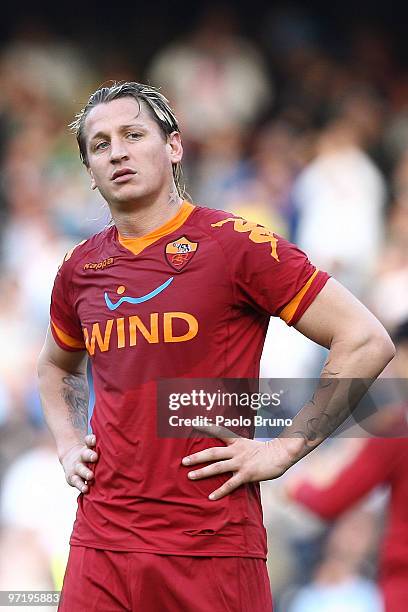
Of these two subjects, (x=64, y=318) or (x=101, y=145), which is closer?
(x=101, y=145)

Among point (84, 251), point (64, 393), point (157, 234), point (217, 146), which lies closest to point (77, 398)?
point (64, 393)

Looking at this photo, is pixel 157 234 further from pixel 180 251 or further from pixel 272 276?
pixel 272 276

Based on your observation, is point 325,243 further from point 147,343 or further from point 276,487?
point 147,343

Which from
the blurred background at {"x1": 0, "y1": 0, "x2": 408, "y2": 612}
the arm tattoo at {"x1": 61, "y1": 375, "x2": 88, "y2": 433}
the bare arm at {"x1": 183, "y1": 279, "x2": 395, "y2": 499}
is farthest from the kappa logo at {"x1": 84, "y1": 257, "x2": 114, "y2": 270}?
the blurred background at {"x1": 0, "y1": 0, "x2": 408, "y2": 612}

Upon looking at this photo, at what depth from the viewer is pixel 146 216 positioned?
92.7 inches

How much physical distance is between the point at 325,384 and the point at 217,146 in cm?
369

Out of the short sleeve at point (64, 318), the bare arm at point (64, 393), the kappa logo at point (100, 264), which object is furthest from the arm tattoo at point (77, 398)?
the kappa logo at point (100, 264)

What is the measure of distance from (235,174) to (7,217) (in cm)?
141

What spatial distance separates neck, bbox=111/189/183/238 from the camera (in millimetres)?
2350

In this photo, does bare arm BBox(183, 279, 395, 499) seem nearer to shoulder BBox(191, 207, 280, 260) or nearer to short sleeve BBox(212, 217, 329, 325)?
short sleeve BBox(212, 217, 329, 325)

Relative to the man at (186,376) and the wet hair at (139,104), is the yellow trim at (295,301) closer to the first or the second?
the man at (186,376)

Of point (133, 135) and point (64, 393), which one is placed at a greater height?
point (133, 135)

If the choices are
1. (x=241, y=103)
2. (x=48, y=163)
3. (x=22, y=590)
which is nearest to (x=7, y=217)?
(x=48, y=163)

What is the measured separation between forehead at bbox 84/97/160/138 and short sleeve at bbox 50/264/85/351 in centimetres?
38
